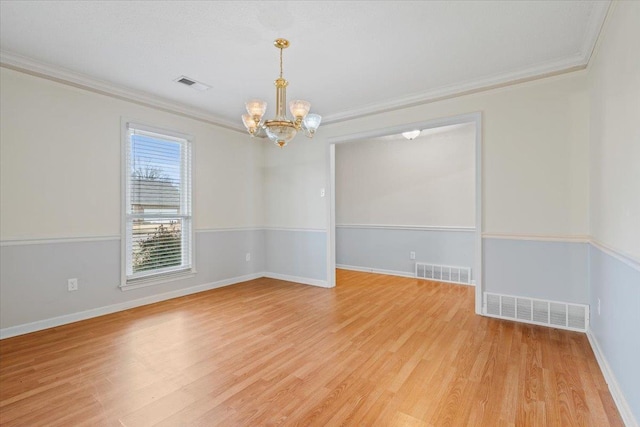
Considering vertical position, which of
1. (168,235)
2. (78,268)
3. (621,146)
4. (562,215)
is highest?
(621,146)

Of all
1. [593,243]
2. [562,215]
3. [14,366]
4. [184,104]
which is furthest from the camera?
[184,104]

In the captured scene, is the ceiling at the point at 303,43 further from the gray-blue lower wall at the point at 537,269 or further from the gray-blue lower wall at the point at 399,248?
the gray-blue lower wall at the point at 399,248

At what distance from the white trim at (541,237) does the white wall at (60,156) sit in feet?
13.9

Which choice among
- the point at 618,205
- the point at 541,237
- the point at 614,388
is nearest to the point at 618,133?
the point at 618,205

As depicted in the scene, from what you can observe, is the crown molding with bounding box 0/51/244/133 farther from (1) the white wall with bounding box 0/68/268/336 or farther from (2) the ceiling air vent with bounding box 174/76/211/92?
(2) the ceiling air vent with bounding box 174/76/211/92

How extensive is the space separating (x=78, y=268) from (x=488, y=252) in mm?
4504

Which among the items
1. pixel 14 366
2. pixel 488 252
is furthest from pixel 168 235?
pixel 488 252

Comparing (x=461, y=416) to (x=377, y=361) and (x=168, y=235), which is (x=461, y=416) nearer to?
(x=377, y=361)

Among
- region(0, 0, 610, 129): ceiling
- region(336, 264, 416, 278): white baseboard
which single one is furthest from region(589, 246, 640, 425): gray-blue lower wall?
region(336, 264, 416, 278): white baseboard

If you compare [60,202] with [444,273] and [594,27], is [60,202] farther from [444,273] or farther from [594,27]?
[444,273]

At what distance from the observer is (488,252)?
11.1 feet

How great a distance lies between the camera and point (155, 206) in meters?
3.96

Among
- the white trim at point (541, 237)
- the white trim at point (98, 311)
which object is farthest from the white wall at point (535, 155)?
the white trim at point (98, 311)

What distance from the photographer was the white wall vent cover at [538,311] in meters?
2.93
